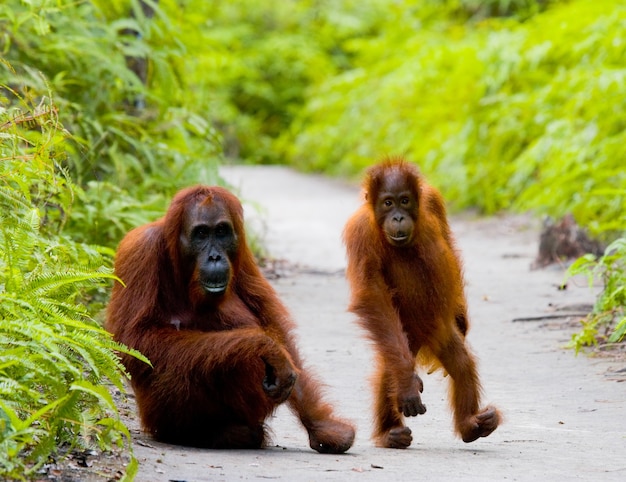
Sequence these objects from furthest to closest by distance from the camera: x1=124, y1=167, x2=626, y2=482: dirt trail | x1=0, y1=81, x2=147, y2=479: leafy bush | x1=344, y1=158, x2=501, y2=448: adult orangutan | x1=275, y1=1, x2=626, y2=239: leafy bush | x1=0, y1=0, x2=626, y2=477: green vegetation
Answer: x1=275, y1=1, x2=626, y2=239: leafy bush, x1=344, y1=158, x2=501, y2=448: adult orangutan, x1=124, y1=167, x2=626, y2=482: dirt trail, x1=0, y1=0, x2=626, y2=477: green vegetation, x1=0, y1=81, x2=147, y2=479: leafy bush

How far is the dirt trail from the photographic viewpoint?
404 centimetres

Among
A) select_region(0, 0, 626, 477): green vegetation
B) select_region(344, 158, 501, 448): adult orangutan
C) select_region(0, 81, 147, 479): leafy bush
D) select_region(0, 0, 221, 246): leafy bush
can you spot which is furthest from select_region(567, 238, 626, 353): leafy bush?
select_region(0, 81, 147, 479): leafy bush

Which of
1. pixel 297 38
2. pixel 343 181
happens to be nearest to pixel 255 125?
pixel 297 38

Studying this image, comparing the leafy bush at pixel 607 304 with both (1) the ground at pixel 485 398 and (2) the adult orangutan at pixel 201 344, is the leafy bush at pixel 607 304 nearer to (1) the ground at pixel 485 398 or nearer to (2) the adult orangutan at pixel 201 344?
(1) the ground at pixel 485 398

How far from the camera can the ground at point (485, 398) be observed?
4.05 metres

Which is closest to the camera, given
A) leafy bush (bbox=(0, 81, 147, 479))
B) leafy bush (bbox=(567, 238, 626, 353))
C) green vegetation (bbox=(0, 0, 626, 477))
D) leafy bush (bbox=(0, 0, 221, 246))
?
leafy bush (bbox=(0, 81, 147, 479))

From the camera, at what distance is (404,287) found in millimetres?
5230

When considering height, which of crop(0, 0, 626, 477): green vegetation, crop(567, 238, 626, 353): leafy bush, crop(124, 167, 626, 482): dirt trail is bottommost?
crop(124, 167, 626, 482): dirt trail

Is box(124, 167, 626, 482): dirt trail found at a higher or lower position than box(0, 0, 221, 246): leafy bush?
lower

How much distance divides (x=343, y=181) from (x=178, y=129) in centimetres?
1344

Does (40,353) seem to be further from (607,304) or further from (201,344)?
(607,304)

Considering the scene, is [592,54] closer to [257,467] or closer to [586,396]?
[586,396]

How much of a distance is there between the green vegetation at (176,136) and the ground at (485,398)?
0.37 m

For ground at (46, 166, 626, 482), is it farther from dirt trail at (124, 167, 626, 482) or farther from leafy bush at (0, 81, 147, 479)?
leafy bush at (0, 81, 147, 479)
